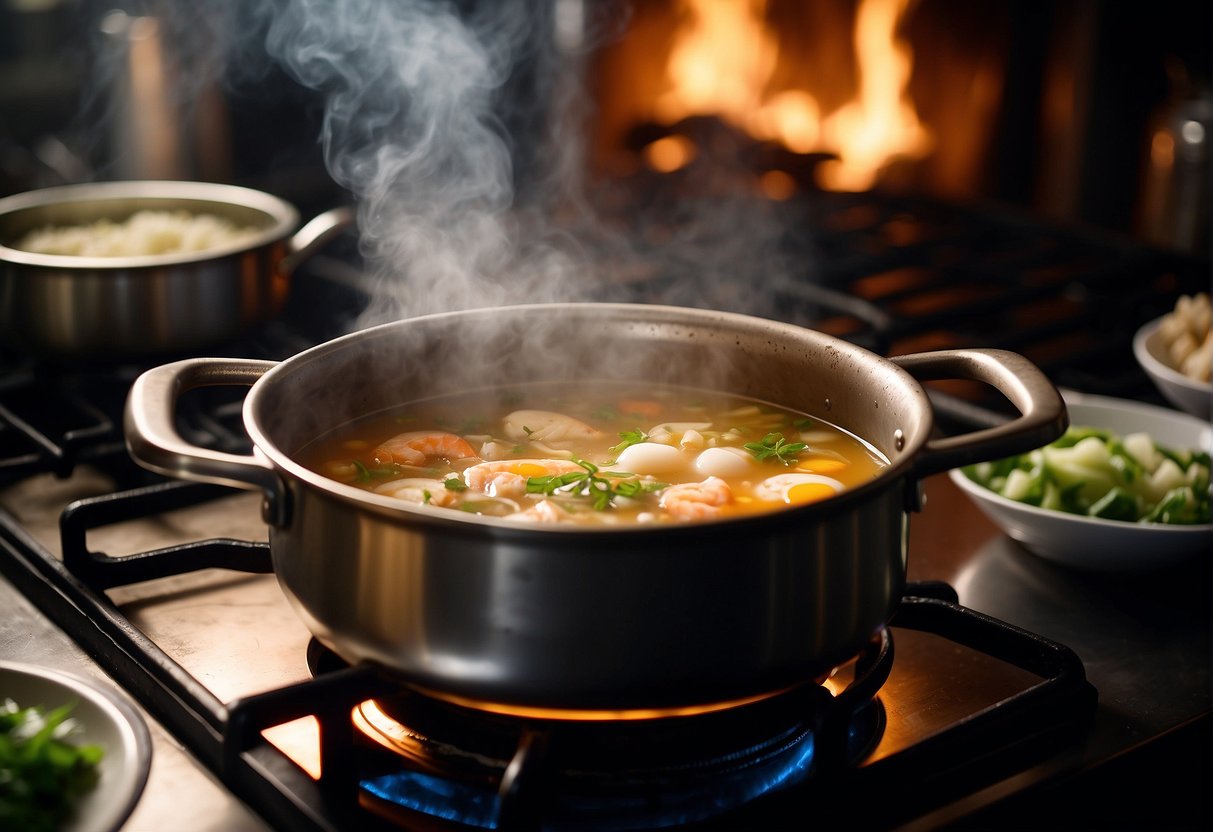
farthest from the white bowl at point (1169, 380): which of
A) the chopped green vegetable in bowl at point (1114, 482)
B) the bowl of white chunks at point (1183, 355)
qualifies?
the chopped green vegetable in bowl at point (1114, 482)

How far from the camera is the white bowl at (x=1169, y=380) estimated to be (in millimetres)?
1938

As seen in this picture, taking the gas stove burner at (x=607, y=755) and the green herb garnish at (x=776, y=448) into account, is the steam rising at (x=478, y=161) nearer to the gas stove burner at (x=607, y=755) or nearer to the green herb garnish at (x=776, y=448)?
the green herb garnish at (x=776, y=448)

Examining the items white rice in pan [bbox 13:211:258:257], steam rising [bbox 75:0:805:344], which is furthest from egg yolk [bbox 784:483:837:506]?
white rice in pan [bbox 13:211:258:257]

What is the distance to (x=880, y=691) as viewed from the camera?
125 cm

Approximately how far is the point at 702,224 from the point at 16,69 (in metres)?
2.42

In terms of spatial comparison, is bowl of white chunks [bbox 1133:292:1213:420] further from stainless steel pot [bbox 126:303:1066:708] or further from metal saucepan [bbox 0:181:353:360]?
metal saucepan [bbox 0:181:353:360]

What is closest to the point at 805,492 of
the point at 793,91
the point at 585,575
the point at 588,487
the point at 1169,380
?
the point at 588,487

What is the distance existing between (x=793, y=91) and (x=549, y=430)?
340 cm

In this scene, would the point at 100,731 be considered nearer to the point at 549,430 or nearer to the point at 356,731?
the point at 356,731

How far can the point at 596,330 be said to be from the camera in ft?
4.74

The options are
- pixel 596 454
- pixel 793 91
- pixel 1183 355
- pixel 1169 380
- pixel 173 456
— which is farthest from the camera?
pixel 793 91

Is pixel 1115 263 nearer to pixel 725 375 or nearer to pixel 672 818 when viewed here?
pixel 725 375

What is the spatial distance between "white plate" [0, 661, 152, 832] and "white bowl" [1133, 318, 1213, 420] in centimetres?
157

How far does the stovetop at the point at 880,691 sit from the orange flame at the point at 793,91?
2527 millimetres
